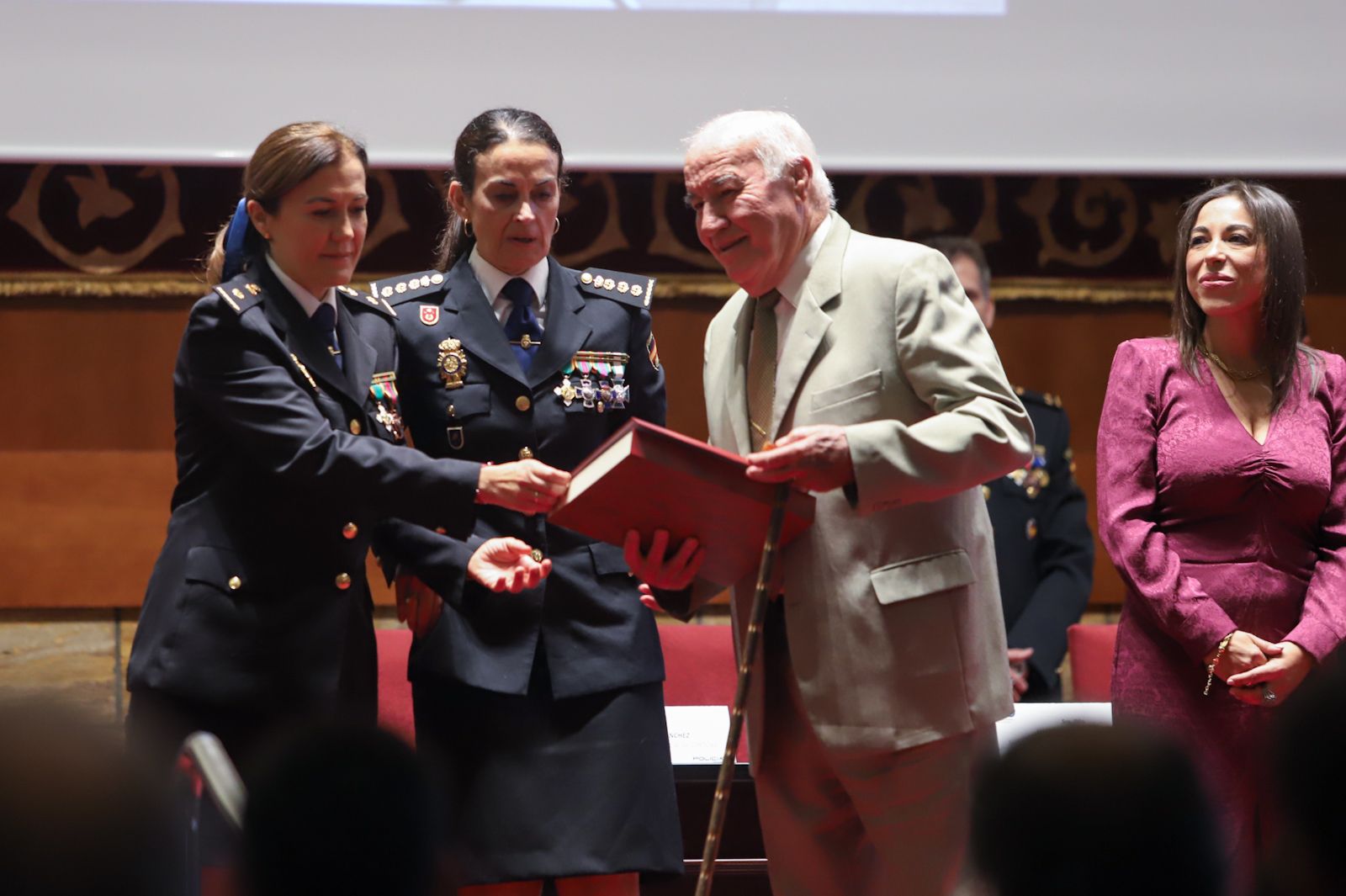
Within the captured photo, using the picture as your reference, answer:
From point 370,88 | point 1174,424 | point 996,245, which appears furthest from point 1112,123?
point 370,88

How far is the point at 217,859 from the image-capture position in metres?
2.25

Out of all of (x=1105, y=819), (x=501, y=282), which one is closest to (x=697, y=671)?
(x=501, y=282)

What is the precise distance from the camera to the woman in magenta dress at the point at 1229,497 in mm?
2697

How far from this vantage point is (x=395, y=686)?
11.2 ft

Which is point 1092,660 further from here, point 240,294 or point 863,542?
point 240,294

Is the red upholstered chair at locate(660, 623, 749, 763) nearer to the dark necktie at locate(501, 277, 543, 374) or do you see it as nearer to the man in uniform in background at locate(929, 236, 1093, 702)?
the man in uniform in background at locate(929, 236, 1093, 702)

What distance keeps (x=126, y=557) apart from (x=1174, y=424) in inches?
106

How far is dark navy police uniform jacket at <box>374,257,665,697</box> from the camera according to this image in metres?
2.56

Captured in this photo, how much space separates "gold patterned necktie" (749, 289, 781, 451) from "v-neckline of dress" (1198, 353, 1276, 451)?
0.87m

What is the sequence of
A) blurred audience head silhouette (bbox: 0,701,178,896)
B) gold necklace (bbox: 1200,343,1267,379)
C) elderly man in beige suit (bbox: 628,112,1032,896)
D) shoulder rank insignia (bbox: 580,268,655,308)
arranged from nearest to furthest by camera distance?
blurred audience head silhouette (bbox: 0,701,178,896) → elderly man in beige suit (bbox: 628,112,1032,896) → shoulder rank insignia (bbox: 580,268,655,308) → gold necklace (bbox: 1200,343,1267,379)

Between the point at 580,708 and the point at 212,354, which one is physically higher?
the point at 212,354

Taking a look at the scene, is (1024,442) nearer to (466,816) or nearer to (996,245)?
(466,816)

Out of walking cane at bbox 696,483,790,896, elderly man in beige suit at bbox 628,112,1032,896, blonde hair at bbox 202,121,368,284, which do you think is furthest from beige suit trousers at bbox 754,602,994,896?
blonde hair at bbox 202,121,368,284

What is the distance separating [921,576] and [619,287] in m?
0.81
